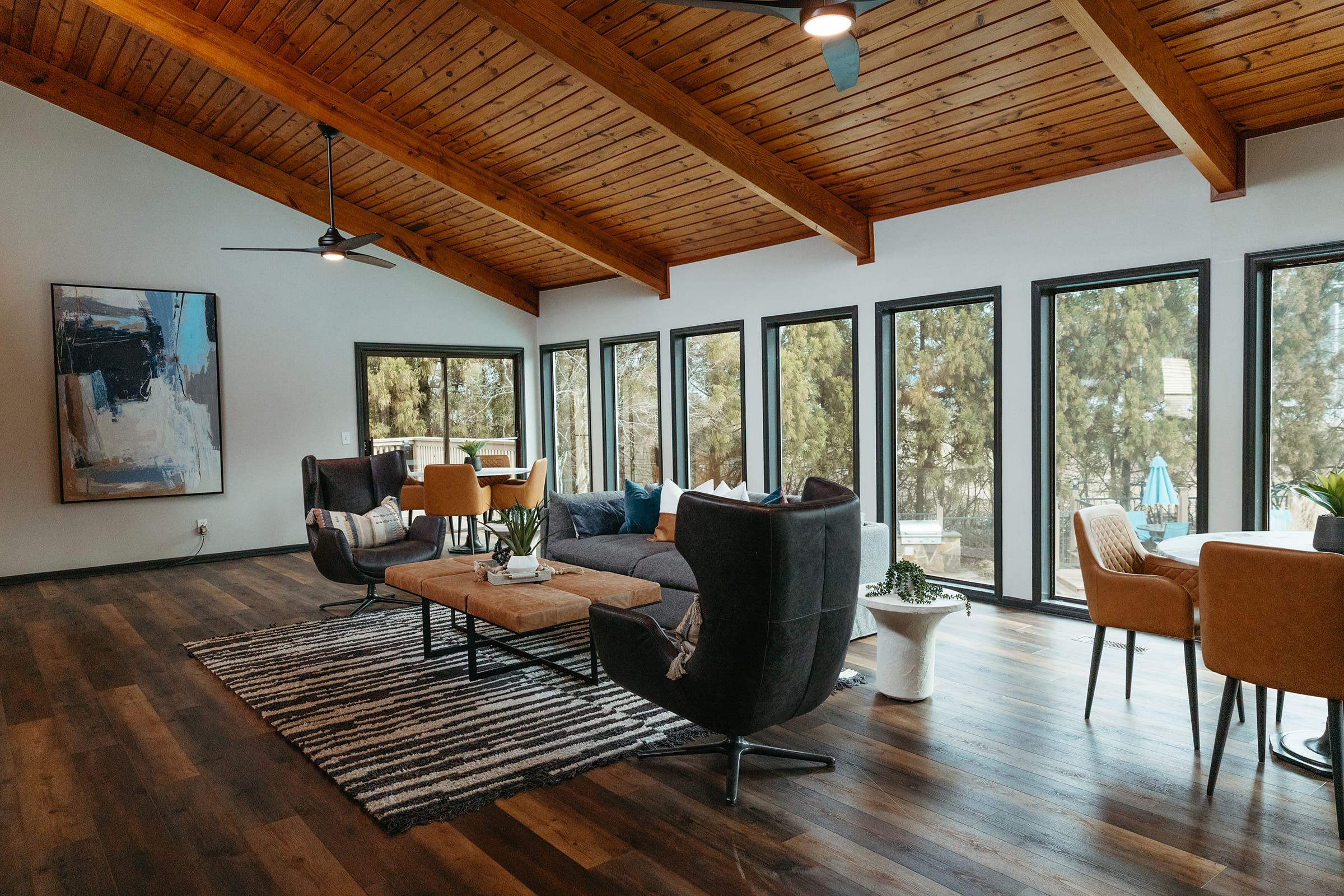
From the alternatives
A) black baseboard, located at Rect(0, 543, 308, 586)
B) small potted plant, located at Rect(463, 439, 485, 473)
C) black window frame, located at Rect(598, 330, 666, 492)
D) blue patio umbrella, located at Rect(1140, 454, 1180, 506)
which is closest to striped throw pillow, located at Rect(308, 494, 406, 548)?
small potted plant, located at Rect(463, 439, 485, 473)

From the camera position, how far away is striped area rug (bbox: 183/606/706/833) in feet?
Result: 9.95

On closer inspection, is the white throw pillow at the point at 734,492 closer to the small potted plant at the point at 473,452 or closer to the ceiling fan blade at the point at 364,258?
the ceiling fan blade at the point at 364,258

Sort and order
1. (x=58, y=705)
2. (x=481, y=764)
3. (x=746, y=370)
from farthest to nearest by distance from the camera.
Result: (x=746, y=370), (x=58, y=705), (x=481, y=764)

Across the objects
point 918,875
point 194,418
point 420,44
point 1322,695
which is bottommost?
point 918,875

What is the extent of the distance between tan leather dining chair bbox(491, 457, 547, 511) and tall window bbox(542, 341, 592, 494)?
55.4 inches

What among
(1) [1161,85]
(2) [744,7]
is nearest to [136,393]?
(2) [744,7]

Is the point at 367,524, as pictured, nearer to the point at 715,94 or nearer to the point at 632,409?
the point at 715,94

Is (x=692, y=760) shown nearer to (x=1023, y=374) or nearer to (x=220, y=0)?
(x=1023, y=374)

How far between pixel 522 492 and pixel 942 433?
3.94 metres

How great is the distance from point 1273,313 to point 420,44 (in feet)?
17.1

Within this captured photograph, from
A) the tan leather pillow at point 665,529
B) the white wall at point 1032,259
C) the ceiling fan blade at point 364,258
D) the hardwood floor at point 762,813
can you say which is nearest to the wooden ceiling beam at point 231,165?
the ceiling fan blade at point 364,258

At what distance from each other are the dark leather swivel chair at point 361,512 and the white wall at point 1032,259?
9.61 ft

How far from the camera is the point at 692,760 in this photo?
3.22 m

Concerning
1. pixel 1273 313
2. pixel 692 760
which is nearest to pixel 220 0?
pixel 692 760
